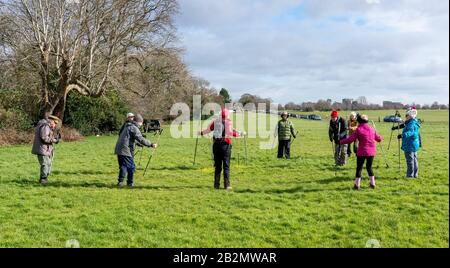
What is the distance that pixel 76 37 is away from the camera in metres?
30.2

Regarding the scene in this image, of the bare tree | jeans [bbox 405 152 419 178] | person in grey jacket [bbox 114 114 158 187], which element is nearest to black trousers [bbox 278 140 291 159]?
jeans [bbox 405 152 419 178]

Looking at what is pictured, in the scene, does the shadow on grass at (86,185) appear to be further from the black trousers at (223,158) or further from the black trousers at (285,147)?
the black trousers at (285,147)

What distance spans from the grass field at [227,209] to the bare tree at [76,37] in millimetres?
17062

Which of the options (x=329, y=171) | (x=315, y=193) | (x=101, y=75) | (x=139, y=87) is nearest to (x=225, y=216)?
(x=315, y=193)

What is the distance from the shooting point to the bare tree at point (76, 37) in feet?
95.3

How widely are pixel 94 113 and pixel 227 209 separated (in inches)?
1216

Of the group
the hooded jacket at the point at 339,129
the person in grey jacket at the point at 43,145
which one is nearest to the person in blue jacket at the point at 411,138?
the hooded jacket at the point at 339,129

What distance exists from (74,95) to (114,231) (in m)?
31.3

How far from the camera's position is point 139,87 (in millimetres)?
40750

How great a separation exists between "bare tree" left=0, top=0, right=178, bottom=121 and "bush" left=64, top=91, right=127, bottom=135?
124 inches

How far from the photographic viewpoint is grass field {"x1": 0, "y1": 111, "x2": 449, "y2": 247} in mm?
7438

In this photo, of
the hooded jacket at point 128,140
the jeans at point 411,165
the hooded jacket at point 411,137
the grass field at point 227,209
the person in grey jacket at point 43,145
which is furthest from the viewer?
the jeans at point 411,165

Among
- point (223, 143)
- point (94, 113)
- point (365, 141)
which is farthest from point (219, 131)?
point (94, 113)
